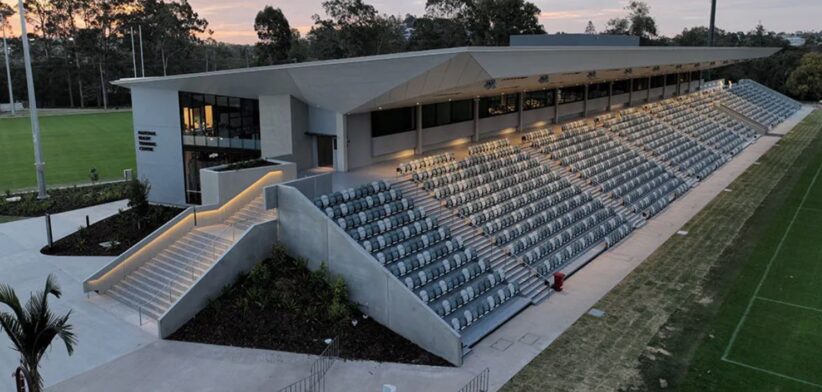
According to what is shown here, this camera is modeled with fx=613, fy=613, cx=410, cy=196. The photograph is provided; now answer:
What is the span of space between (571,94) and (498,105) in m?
9.57

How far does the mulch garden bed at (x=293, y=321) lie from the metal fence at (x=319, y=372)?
258 mm

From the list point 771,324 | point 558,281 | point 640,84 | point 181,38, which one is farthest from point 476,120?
point 181,38

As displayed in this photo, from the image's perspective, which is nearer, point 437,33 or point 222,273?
point 222,273

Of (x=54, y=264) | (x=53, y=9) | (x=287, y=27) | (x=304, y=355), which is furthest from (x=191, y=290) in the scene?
(x=53, y=9)

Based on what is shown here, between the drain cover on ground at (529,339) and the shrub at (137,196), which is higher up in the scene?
the shrub at (137,196)

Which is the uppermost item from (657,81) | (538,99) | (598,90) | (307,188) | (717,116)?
(657,81)

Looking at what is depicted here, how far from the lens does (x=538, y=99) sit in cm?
3712

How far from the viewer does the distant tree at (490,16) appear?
81.0m

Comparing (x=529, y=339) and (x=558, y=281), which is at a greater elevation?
(x=558, y=281)

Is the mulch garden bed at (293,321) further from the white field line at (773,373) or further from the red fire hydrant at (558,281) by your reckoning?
the white field line at (773,373)

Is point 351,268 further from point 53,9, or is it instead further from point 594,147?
point 53,9

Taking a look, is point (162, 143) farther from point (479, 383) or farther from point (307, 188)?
point (479, 383)

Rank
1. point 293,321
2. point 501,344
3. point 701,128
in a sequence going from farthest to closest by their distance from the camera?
point 701,128 → point 293,321 → point 501,344

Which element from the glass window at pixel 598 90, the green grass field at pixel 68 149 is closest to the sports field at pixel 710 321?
the glass window at pixel 598 90
